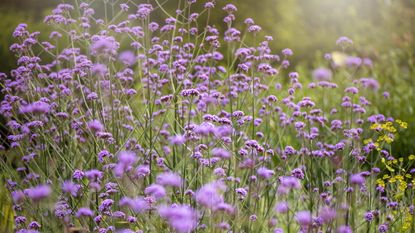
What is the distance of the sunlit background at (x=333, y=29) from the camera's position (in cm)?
883

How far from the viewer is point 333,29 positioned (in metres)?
17.3

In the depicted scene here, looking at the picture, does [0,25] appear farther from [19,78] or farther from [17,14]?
[19,78]

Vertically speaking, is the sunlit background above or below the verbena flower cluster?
above

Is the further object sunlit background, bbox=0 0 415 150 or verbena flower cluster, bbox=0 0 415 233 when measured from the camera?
sunlit background, bbox=0 0 415 150

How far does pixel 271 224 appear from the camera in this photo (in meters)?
3.61

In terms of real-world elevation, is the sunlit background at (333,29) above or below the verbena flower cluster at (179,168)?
above

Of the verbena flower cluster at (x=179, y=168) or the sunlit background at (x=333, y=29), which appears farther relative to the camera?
the sunlit background at (x=333, y=29)

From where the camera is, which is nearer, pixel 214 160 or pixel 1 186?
pixel 214 160

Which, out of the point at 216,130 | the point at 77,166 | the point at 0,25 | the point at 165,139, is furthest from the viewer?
the point at 0,25

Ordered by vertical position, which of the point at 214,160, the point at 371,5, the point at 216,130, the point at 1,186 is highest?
the point at 371,5

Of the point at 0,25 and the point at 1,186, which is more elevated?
the point at 0,25

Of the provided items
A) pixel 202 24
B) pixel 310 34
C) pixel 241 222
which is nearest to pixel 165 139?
pixel 241 222

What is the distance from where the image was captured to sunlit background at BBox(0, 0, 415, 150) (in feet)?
29.0

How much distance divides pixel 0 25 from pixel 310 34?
Answer: 34.4 ft
